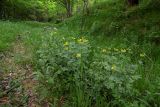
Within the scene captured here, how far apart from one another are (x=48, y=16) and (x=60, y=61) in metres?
Result: 57.8

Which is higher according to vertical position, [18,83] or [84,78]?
[84,78]

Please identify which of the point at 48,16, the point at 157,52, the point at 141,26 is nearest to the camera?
the point at 157,52

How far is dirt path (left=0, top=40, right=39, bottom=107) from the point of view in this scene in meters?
4.64

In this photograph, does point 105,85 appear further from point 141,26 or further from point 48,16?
point 48,16

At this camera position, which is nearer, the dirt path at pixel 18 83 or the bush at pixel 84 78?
the bush at pixel 84 78

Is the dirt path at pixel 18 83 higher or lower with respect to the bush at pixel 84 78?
lower

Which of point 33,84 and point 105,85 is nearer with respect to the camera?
point 105,85

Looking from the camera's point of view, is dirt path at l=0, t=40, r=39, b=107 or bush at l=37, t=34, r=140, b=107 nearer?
bush at l=37, t=34, r=140, b=107

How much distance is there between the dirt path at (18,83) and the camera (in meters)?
4.64

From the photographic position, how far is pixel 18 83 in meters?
5.33

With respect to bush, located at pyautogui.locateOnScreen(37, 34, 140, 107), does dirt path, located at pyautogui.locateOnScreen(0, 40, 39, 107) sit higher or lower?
lower

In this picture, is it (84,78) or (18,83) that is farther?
(18,83)

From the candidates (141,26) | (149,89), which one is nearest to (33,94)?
(149,89)

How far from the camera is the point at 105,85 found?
4.00 meters
